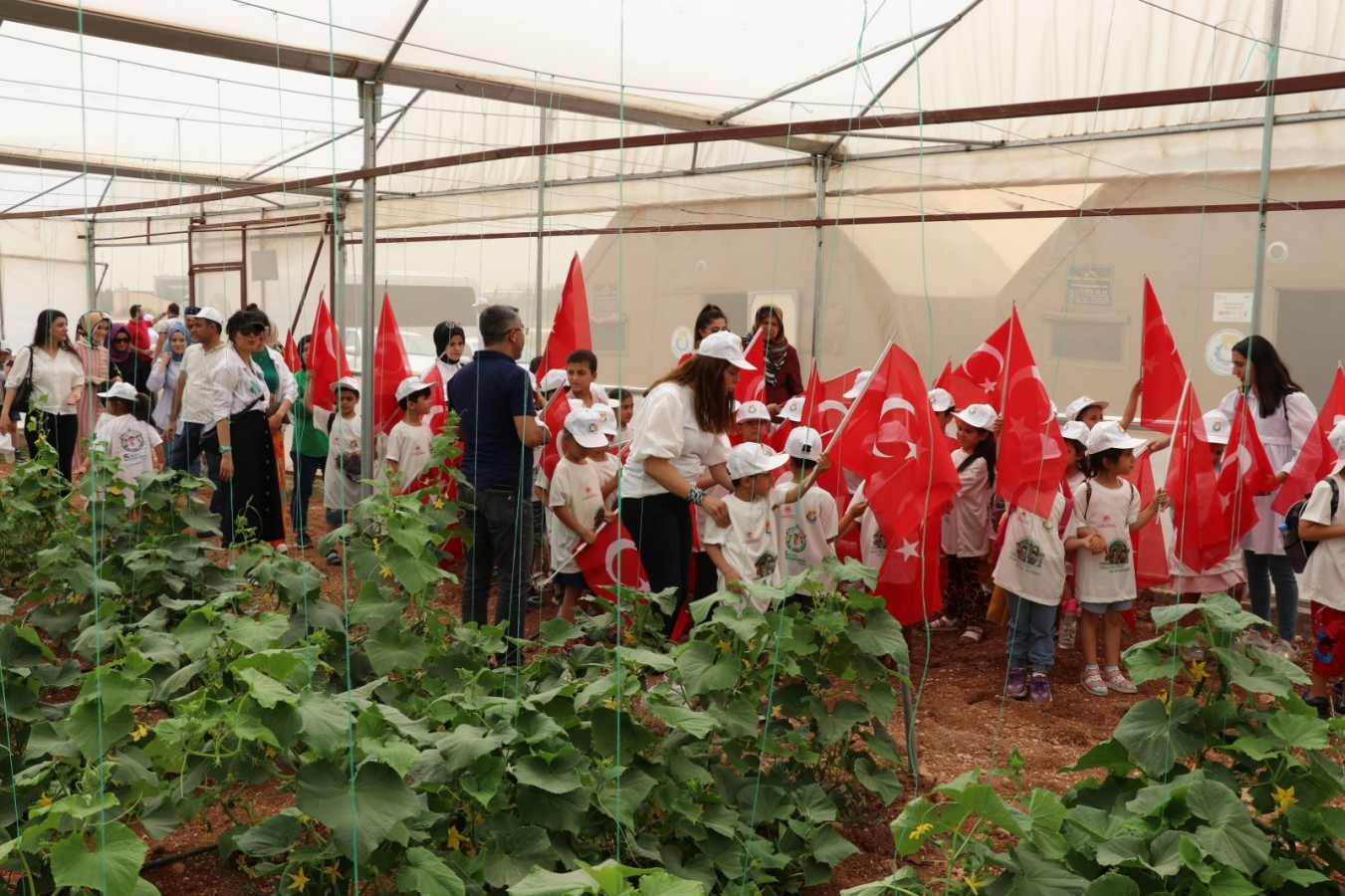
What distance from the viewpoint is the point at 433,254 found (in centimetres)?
1077

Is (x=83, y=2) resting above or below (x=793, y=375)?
above

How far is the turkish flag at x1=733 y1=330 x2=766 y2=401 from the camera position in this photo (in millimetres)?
5645

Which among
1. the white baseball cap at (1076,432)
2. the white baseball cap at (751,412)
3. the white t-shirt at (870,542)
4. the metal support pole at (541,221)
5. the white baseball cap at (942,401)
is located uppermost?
the metal support pole at (541,221)

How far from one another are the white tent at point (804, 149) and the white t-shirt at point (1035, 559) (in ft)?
4.95

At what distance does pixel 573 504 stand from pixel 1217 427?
110 inches

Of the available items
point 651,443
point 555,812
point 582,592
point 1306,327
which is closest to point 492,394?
point 651,443

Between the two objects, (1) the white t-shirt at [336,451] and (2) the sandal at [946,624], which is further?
(1) the white t-shirt at [336,451]

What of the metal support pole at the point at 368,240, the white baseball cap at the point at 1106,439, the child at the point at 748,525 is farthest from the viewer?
the metal support pole at the point at 368,240

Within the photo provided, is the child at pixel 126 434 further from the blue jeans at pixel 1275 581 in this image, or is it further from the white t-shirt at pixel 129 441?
the blue jeans at pixel 1275 581

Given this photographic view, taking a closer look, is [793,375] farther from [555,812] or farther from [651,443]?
[555,812]

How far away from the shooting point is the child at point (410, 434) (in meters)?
5.82

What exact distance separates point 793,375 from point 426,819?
4437mm

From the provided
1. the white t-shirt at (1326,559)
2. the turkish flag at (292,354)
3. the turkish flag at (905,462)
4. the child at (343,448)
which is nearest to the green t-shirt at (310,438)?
the child at (343,448)

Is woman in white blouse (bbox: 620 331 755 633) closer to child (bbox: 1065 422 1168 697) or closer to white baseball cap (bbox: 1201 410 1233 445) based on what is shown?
child (bbox: 1065 422 1168 697)
